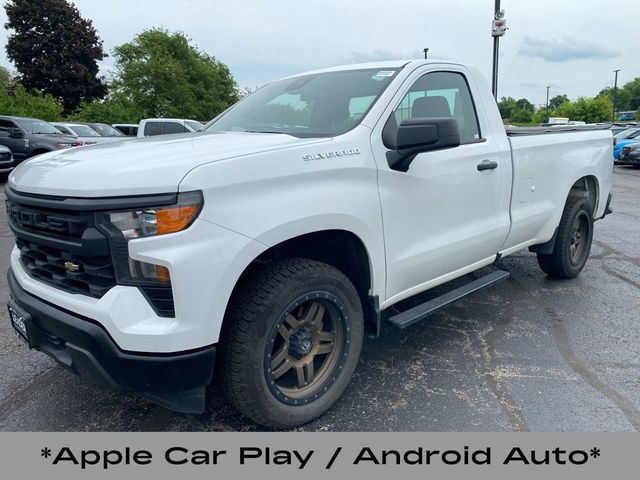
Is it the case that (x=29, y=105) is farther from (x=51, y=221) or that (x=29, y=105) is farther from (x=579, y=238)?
→ (x=51, y=221)

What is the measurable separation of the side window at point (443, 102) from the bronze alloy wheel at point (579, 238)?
2.05 meters

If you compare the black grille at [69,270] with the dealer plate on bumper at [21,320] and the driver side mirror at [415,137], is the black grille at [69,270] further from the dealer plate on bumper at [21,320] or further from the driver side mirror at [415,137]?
the driver side mirror at [415,137]

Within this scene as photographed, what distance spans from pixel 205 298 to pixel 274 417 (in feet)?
2.59

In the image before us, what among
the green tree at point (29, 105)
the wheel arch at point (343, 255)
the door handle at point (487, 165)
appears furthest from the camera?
the green tree at point (29, 105)

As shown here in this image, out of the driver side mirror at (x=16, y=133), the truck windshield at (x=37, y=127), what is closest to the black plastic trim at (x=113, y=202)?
the driver side mirror at (x=16, y=133)

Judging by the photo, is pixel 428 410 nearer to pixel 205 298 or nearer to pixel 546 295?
pixel 205 298

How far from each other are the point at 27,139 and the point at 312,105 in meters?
14.0

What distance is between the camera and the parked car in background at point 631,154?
1914 centimetres

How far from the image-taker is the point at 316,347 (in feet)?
9.32

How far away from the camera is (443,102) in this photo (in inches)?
145

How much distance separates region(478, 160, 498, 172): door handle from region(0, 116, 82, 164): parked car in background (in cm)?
1328

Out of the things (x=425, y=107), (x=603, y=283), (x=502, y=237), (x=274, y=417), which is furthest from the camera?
(x=603, y=283)

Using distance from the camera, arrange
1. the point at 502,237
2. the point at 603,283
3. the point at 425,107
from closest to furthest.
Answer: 1. the point at 425,107
2. the point at 502,237
3. the point at 603,283

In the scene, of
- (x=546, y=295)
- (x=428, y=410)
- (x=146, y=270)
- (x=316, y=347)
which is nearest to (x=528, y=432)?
(x=428, y=410)
